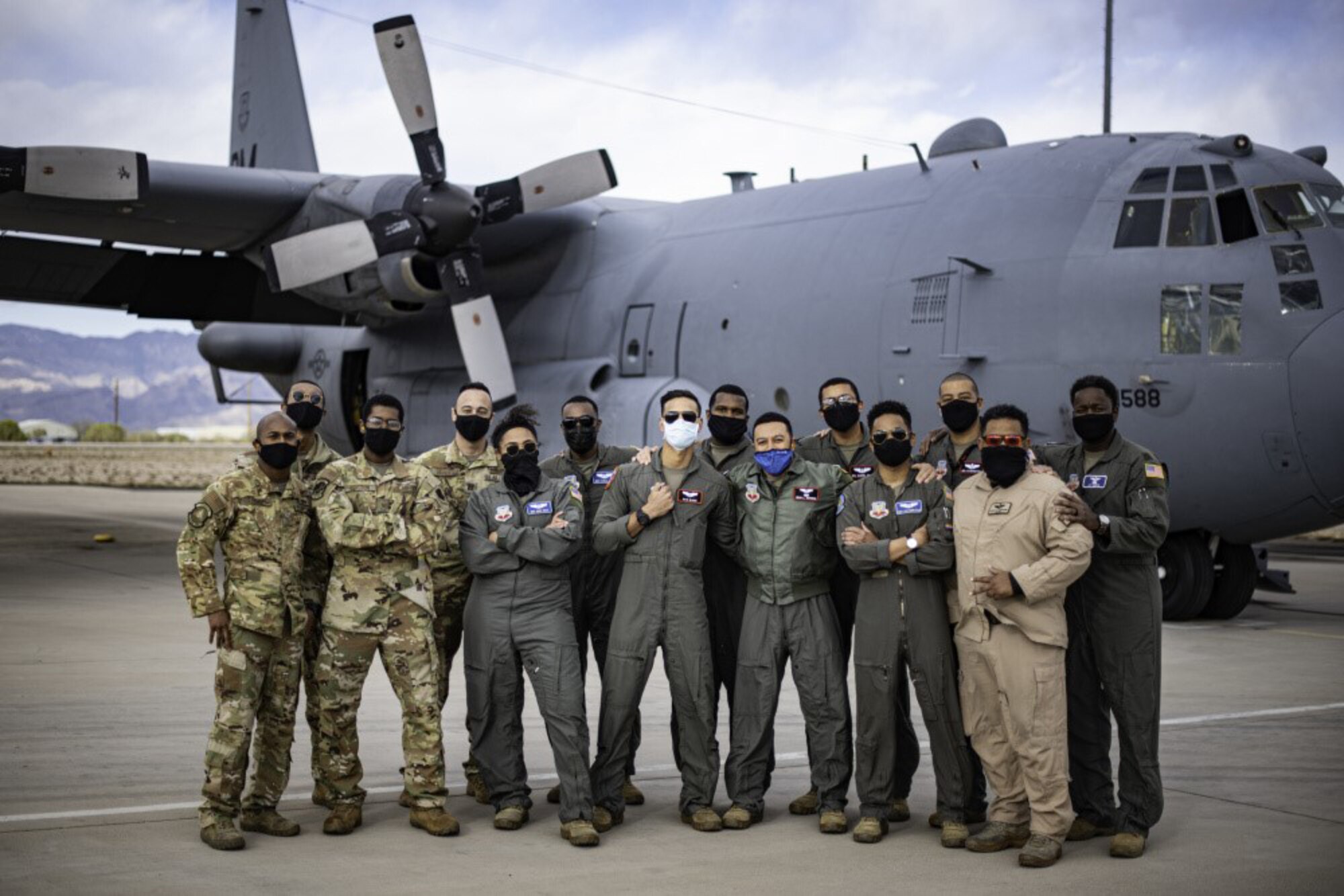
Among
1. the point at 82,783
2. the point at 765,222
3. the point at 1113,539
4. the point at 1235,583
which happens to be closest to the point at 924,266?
the point at 765,222

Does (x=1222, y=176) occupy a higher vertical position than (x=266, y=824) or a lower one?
higher

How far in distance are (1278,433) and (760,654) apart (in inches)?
254

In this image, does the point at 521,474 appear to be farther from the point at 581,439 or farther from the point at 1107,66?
the point at 1107,66

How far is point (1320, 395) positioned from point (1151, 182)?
2.22m

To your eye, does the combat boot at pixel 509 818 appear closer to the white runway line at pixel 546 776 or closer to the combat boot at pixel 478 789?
the combat boot at pixel 478 789

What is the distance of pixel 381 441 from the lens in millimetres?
6324

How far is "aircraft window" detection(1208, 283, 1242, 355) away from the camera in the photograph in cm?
1117

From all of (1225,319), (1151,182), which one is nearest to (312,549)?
(1225,319)

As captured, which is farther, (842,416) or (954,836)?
(842,416)

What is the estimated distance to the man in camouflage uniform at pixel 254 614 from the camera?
19.1 ft

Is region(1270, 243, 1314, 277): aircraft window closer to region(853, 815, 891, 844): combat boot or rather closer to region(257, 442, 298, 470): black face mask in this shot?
region(853, 815, 891, 844): combat boot

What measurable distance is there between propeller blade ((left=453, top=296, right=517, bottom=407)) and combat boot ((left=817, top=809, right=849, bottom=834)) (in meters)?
9.62

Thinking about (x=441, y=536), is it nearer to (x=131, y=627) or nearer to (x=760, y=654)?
(x=760, y=654)

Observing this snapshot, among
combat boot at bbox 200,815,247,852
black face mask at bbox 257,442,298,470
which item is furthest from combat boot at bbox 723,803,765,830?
black face mask at bbox 257,442,298,470
